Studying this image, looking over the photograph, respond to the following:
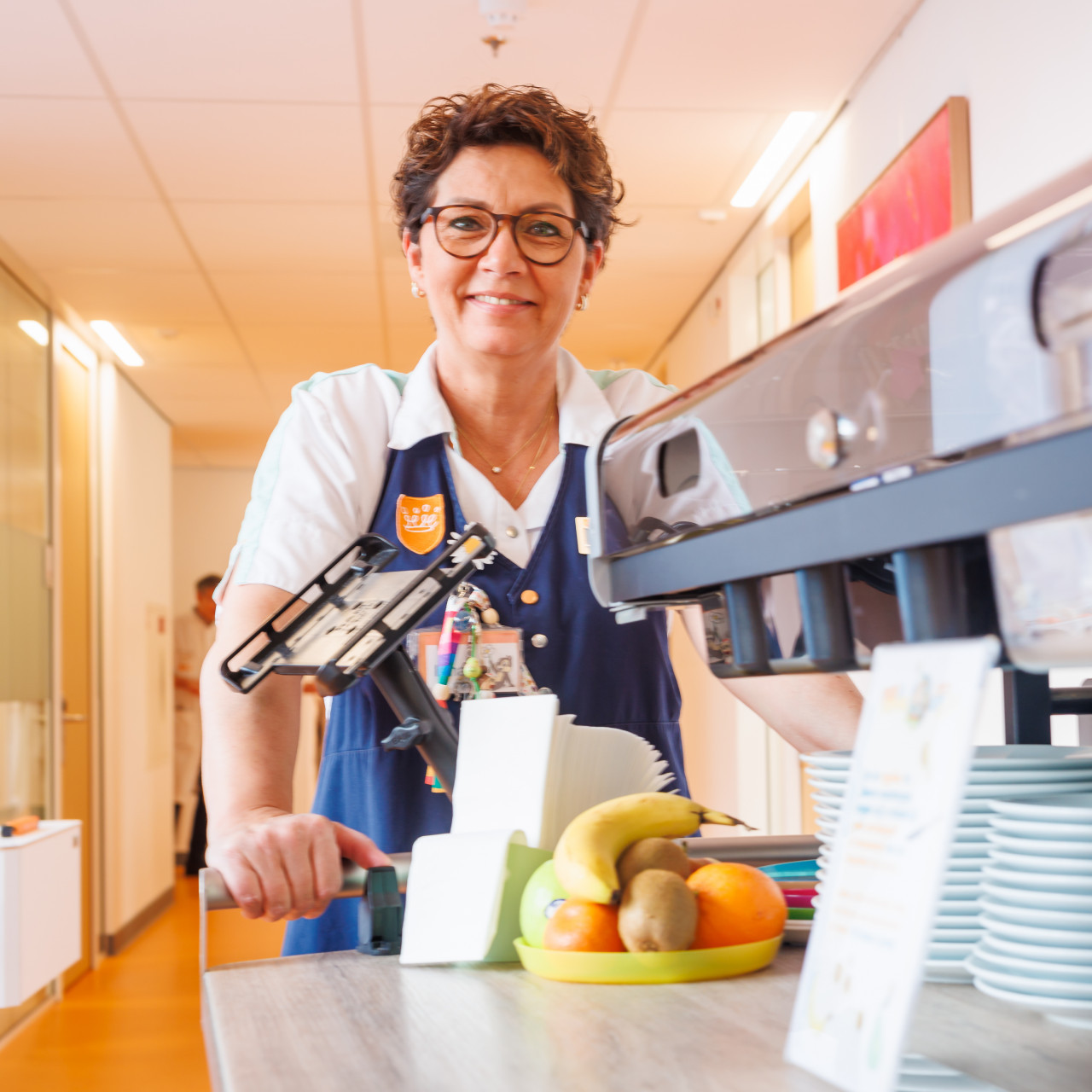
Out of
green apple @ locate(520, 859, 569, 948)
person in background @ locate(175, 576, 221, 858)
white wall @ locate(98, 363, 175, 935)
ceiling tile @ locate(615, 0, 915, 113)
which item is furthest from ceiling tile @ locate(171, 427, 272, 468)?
green apple @ locate(520, 859, 569, 948)

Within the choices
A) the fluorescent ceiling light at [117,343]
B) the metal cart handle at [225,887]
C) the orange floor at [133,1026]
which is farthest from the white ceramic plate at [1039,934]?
the fluorescent ceiling light at [117,343]

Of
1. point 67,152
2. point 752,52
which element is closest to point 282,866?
point 752,52

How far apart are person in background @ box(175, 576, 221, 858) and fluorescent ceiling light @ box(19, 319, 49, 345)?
3798 mm

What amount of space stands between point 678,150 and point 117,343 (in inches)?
139

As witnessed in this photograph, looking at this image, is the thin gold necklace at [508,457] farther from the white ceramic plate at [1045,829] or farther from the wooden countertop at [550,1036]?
the white ceramic plate at [1045,829]

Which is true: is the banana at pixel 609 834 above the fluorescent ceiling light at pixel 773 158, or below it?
below

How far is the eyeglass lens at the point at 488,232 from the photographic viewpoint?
1357 mm

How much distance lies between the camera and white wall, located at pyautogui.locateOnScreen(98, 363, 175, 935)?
21.6 feet

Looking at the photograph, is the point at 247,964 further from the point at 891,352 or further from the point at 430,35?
the point at 430,35

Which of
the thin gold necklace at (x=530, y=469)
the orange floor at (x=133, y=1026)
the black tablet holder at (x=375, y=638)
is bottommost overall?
the orange floor at (x=133, y=1026)

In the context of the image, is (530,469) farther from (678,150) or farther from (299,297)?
(299,297)

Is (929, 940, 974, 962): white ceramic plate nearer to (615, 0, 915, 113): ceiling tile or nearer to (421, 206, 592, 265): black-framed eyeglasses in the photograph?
(421, 206, 592, 265): black-framed eyeglasses

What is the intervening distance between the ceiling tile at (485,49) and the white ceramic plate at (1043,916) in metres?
2.77

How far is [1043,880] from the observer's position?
0.65 metres
